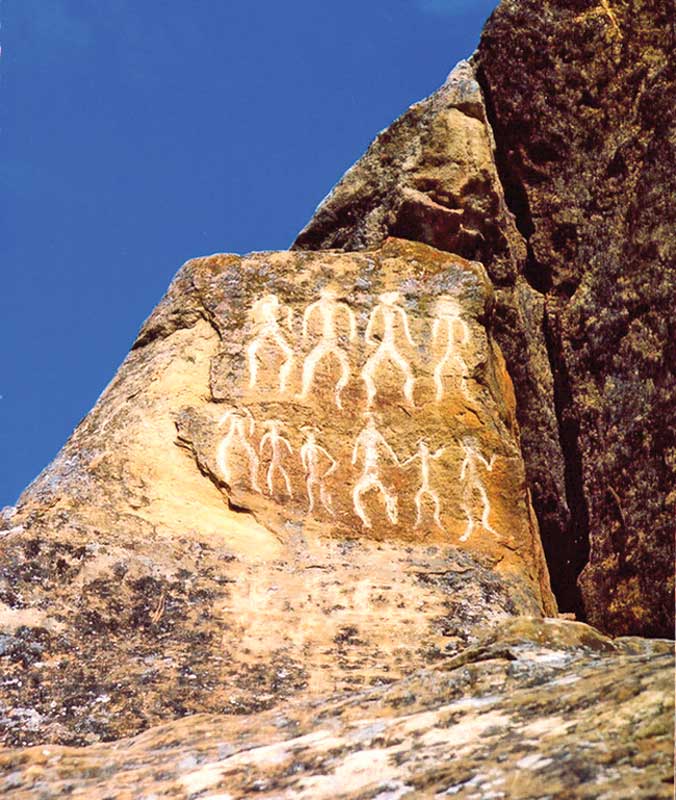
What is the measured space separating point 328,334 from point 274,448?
996 millimetres

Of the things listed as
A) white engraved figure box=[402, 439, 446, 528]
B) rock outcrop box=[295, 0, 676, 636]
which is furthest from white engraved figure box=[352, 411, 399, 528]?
rock outcrop box=[295, 0, 676, 636]

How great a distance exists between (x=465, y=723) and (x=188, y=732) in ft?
3.50

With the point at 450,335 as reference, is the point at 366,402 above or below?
below

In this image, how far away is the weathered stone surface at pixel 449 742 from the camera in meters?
2.80

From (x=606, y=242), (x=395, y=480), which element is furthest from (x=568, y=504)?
(x=606, y=242)

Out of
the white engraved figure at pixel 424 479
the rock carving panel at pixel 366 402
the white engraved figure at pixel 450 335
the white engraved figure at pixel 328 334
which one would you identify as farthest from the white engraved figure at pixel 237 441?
the white engraved figure at pixel 450 335

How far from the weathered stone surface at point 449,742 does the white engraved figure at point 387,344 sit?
3.57 meters

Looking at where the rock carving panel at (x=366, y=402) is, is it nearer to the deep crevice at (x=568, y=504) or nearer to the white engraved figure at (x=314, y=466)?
the white engraved figure at (x=314, y=466)

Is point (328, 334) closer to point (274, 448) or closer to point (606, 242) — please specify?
point (274, 448)

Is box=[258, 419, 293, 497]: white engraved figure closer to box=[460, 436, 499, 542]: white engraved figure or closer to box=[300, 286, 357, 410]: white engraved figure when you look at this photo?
box=[300, 286, 357, 410]: white engraved figure

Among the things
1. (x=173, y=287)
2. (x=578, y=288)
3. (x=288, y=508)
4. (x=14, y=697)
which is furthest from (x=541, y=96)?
(x=14, y=697)

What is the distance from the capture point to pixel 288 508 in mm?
7129

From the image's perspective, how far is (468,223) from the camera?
29.2 feet

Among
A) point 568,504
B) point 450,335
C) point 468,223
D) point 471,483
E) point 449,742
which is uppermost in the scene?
point 468,223
